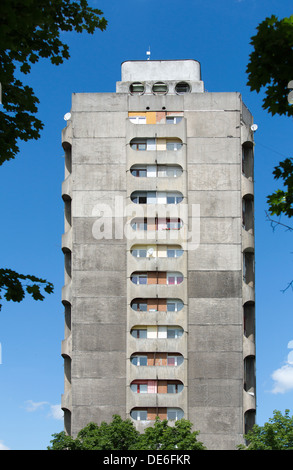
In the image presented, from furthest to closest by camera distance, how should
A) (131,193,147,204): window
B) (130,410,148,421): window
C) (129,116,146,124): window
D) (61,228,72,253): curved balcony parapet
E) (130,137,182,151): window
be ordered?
(129,116,146,124): window → (130,137,182,151): window → (131,193,147,204): window → (61,228,72,253): curved balcony parapet → (130,410,148,421): window

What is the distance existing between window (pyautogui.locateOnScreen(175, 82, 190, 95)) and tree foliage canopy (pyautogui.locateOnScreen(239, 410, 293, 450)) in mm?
31509

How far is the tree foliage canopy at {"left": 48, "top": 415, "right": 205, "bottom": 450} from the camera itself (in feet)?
199

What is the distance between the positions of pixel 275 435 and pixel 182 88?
33.8 m

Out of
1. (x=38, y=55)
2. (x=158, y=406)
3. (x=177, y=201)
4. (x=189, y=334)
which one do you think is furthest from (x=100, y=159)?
(x=38, y=55)

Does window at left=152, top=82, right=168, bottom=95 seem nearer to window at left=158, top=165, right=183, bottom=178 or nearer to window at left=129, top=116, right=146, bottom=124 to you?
window at left=129, top=116, right=146, bottom=124

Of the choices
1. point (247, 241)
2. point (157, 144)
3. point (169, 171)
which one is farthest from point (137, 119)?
point (247, 241)

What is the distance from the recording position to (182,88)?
259 feet

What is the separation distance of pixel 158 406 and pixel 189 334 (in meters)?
6.38

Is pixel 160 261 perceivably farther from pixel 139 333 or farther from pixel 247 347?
pixel 247 347

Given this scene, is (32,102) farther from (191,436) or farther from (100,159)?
(100,159)

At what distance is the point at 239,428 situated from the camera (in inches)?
2714

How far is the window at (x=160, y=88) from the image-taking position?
7825 centimetres

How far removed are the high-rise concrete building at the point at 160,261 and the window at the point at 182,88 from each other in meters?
0.96

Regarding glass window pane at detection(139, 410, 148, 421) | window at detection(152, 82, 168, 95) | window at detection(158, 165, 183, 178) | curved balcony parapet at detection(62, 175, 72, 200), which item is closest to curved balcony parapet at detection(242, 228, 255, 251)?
window at detection(158, 165, 183, 178)
